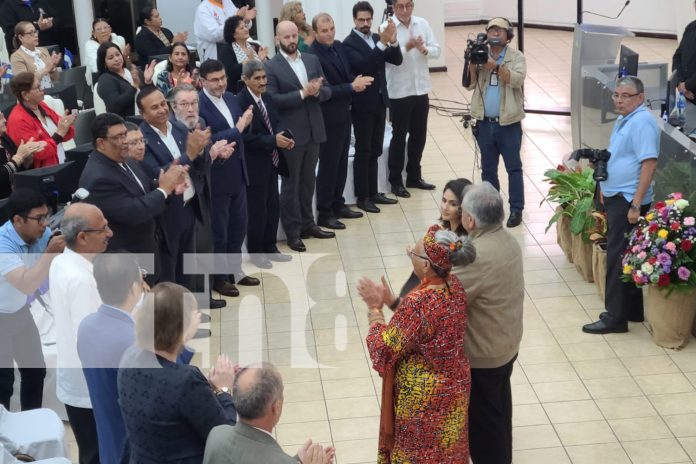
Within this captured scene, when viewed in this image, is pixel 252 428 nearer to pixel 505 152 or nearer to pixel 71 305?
pixel 71 305

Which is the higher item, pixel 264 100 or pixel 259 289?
pixel 264 100

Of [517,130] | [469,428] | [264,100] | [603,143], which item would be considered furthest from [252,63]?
[469,428]

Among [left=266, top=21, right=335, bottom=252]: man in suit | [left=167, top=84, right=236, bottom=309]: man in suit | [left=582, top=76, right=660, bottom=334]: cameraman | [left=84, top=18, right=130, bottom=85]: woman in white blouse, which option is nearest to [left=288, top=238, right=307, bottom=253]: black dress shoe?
[left=266, top=21, right=335, bottom=252]: man in suit

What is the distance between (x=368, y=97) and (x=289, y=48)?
3.34 feet

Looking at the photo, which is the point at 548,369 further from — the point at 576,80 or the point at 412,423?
the point at 576,80

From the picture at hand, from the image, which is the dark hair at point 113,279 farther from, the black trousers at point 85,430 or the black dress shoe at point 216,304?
the black dress shoe at point 216,304

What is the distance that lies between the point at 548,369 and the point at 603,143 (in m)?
2.95

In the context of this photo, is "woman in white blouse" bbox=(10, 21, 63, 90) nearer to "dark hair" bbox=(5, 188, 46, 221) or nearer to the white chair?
"dark hair" bbox=(5, 188, 46, 221)

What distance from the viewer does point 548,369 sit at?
19.9 feet

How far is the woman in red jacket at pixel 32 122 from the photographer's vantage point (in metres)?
6.99

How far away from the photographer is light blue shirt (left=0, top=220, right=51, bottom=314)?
193 inches

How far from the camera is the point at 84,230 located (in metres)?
4.55

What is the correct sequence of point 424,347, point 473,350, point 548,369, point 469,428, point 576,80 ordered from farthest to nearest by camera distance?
point 576,80
point 548,369
point 469,428
point 473,350
point 424,347

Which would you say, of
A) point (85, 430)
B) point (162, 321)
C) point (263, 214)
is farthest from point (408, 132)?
point (162, 321)
